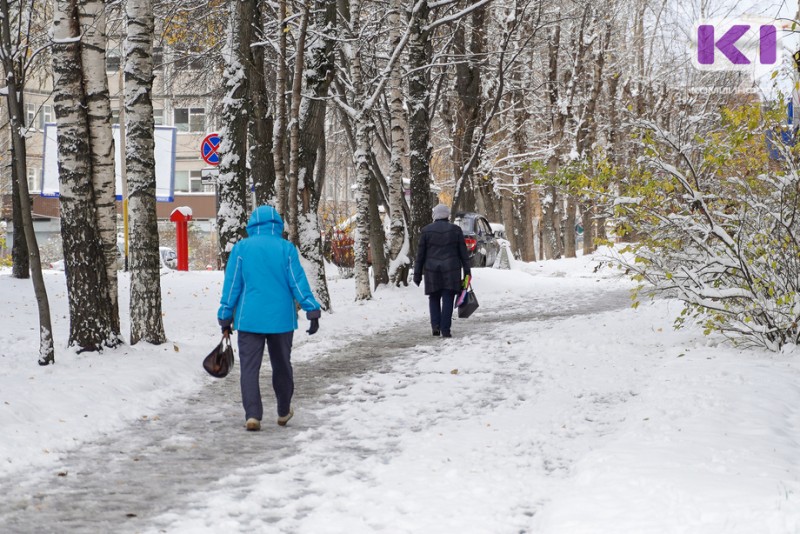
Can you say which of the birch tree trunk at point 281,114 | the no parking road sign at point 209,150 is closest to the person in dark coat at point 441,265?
the birch tree trunk at point 281,114

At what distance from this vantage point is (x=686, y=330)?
12766 mm

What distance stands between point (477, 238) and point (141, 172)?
18.5 metres

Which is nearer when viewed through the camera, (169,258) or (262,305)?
(262,305)

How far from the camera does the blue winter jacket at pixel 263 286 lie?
7.55 metres

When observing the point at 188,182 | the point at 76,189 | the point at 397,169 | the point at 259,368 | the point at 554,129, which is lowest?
the point at 259,368

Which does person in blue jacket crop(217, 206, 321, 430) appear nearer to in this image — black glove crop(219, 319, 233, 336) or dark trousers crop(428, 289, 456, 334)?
black glove crop(219, 319, 233, 336)

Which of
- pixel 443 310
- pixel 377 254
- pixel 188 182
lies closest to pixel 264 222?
pixel 443 310

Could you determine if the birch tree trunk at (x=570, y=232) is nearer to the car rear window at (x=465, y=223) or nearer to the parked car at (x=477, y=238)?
the parked car at (x=477, y=238)

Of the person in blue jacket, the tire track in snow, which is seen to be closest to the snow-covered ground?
the tire track in snow

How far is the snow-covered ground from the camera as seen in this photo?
4941 millimetres

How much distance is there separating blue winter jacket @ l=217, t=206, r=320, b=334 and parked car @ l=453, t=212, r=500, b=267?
20.2 m

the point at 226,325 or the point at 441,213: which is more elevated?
the point at 441,213

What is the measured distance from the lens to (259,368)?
A: 7.64m

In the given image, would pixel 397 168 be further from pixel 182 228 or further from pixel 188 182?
pixel 188 182
